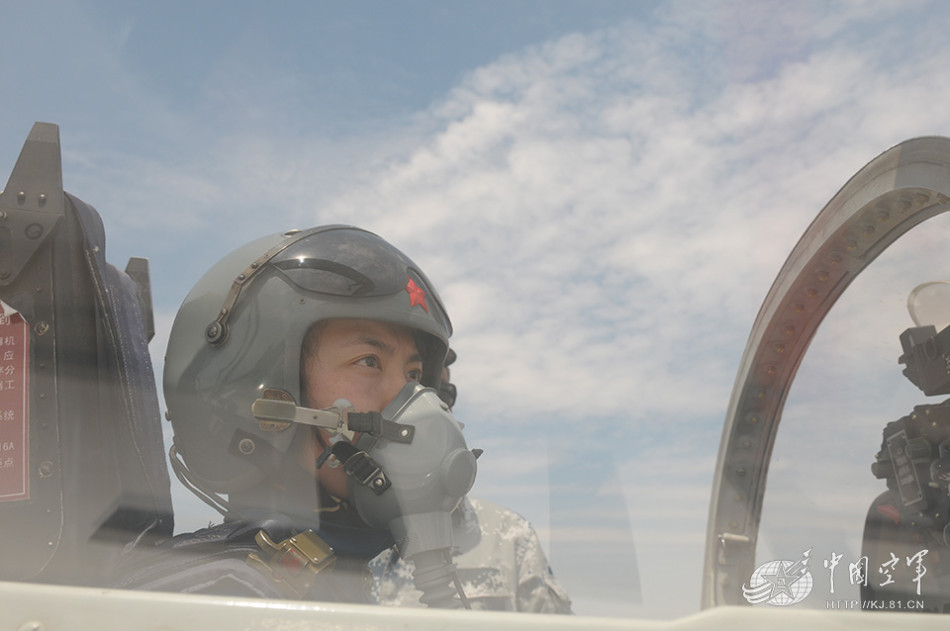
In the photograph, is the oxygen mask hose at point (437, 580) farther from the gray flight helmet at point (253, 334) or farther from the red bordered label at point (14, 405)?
the red bordered label at point (14, 405)

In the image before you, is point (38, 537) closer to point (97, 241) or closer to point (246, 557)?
point (246, 557)

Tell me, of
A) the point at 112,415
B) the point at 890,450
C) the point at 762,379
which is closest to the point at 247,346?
the point at 112,415

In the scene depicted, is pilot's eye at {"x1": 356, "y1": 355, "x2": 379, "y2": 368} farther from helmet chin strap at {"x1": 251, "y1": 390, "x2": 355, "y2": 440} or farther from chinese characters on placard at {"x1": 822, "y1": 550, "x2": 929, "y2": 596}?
chinese characters on placard at {"x1": 822, "y1": 550, "x2": 929, "y2": 596}

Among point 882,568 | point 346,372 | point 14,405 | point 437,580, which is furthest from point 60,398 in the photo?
point 882,568

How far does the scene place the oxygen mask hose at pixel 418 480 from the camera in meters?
1.48

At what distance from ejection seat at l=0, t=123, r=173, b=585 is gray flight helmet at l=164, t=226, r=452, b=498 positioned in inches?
10.4

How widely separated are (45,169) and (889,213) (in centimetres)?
154

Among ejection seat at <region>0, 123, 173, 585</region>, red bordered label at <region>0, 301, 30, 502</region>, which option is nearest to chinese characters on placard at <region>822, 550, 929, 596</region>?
ejection seat at <region>0, 123, 173, 585</region>

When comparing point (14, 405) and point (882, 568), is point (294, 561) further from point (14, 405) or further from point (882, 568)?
point (882, 568)

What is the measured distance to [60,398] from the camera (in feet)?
4.03

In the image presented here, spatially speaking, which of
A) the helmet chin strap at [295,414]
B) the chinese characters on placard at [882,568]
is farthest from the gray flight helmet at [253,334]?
the chinese characters on placard at [882,568]

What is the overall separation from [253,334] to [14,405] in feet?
1.79

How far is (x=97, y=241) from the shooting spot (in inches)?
52.7

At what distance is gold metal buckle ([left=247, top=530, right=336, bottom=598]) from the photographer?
1.31 m
